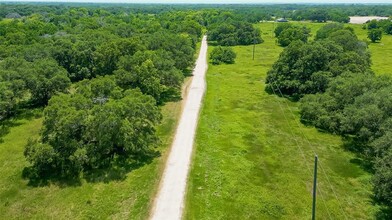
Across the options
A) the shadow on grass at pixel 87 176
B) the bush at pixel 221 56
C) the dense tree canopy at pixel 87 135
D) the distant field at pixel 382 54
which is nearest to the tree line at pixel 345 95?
the distant field at pixel 382 54

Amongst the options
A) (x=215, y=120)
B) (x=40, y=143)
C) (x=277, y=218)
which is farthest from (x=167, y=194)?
(x=215, y=120)

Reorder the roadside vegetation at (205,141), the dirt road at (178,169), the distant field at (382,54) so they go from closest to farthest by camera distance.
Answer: the dirt road at (178,169)
the roadside vegetation at (205,141)
the distant field at (382,54)

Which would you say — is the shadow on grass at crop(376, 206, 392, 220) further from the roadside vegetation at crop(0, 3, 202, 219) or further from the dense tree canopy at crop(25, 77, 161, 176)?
the dense tree canopy at crop(25, 77, 161, 176)

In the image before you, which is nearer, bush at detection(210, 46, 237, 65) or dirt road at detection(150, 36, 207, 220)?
dirt road at detection(150, 36, 207, 220)

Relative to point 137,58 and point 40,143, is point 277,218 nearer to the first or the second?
point 40,143

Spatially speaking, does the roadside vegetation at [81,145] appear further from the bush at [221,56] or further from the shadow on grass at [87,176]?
the bush at [221,56]

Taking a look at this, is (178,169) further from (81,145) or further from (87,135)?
(81,145)

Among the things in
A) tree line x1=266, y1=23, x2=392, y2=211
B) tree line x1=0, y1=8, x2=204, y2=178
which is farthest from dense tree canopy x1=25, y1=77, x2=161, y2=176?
tree line x1=266, y1=23, x2=392, y2=211
